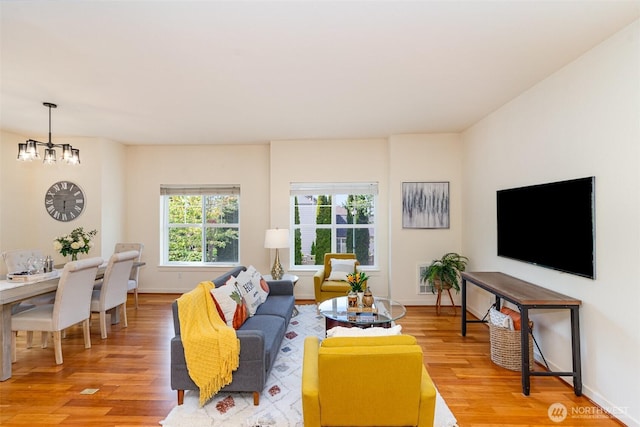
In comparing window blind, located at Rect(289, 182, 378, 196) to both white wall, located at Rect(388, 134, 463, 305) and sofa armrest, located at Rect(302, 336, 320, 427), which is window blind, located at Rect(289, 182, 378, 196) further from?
sofa armrest, located at Rect(302, 336, 320, 427)

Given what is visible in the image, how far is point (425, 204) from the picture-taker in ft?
16.3

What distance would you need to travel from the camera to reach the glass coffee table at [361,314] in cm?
288

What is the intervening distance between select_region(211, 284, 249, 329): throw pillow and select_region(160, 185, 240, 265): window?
112 inches

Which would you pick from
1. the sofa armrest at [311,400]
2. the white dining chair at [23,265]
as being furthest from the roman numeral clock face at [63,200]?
the sofa armrest at [311,400]

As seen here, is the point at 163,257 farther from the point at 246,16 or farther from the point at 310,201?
the point at 246,16

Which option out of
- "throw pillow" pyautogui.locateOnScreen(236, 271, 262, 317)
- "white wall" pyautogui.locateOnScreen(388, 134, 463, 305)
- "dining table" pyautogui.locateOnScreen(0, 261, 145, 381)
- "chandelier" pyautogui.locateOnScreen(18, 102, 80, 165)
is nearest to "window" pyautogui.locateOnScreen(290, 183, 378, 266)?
"white wall" pyautogui.locateOnScreen(388, 134, 463, 305)

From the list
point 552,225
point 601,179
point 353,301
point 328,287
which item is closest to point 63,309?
point 353,301

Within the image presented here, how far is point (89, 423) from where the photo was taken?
2211mm

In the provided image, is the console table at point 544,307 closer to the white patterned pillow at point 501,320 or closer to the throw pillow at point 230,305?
the white patterned pillow at point 501,320

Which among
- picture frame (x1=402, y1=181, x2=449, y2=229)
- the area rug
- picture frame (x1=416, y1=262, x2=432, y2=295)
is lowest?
the area rug

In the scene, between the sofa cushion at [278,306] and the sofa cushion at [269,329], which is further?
the sofa cushion at [278,306]

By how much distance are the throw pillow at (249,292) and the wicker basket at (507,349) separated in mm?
2370

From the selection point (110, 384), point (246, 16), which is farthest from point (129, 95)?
point (110, 384)

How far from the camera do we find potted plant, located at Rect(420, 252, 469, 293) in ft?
14.8
